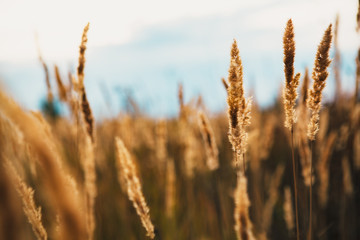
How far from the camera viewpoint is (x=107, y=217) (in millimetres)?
2475

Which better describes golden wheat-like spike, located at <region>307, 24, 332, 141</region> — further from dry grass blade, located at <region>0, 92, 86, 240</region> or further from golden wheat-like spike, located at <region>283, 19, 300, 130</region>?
dry grass blade, located at <region>0, 92, 86, 240</region>

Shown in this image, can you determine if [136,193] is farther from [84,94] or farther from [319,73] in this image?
[319,73]

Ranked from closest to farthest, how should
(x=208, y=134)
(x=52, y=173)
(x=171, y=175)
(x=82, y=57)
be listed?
1. (x=52, y=173)
2. (x=82, y=57)
3. (x=208, y=134)
4. (x=171, y=175)

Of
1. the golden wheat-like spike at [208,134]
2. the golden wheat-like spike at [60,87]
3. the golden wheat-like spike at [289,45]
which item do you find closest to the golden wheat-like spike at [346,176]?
the golden wheat-like spike at [208,134]

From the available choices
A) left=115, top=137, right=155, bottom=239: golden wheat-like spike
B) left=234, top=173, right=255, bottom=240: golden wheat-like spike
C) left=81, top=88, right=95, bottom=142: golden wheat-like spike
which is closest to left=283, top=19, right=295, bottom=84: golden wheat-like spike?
left=234, top=173, right=255, bottom=240: golden wheat-like spike

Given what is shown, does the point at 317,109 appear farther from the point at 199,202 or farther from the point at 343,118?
the point at 343,118

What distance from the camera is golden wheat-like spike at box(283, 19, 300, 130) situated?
82 centimetres

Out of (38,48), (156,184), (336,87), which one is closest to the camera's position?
(38,48)

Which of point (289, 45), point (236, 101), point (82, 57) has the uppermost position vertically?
point (82, 57)

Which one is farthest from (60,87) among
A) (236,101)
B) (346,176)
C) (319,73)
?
(346,176)

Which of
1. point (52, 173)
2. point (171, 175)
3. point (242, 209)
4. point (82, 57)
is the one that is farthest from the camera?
point (171, 175)

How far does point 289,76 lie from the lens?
851 millimetres

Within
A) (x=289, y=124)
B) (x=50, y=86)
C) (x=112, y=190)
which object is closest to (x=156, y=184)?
(x=112, y=190)

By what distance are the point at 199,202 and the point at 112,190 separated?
0.77 meters
